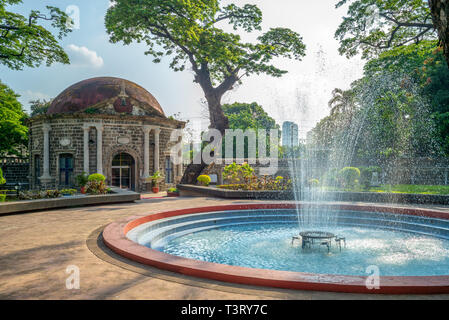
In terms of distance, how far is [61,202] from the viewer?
12.4 meters

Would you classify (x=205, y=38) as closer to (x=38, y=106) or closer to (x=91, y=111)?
(x=91, y=111)

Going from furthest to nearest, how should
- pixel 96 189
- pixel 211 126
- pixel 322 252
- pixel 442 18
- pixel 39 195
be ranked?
pixel 211 126 → pixel 96 189 → pixel 39 195 → pixel 322 252 → pixel 442 18

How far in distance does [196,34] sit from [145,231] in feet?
50.6

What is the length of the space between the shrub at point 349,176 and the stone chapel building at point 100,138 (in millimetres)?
13312

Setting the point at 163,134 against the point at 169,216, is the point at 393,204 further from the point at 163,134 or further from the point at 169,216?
the point at 163,134

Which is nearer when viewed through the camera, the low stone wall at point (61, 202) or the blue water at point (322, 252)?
the blue water at point (322, 252)

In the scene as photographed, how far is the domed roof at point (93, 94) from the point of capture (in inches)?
923

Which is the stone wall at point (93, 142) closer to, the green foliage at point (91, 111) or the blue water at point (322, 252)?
the green foliage at point (91, 111)

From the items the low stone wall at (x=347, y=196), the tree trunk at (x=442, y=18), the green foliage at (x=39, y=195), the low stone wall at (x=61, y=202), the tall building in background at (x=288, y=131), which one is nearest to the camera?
the tree trunk at (x=442, y=18)

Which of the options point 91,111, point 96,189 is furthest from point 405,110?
point 91,111

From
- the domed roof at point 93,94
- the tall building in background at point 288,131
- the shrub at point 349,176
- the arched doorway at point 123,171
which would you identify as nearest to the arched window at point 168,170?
the arched doorway at point 123,171

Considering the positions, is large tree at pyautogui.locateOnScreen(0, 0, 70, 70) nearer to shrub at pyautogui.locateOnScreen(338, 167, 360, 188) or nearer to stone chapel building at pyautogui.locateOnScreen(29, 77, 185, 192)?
stone chapel building at pyautogui.locateOnScreen(29, 77, 185, 192)

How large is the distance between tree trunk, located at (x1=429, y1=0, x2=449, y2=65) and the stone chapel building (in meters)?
20.2

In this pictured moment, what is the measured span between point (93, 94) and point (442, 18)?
2359 centimetres
